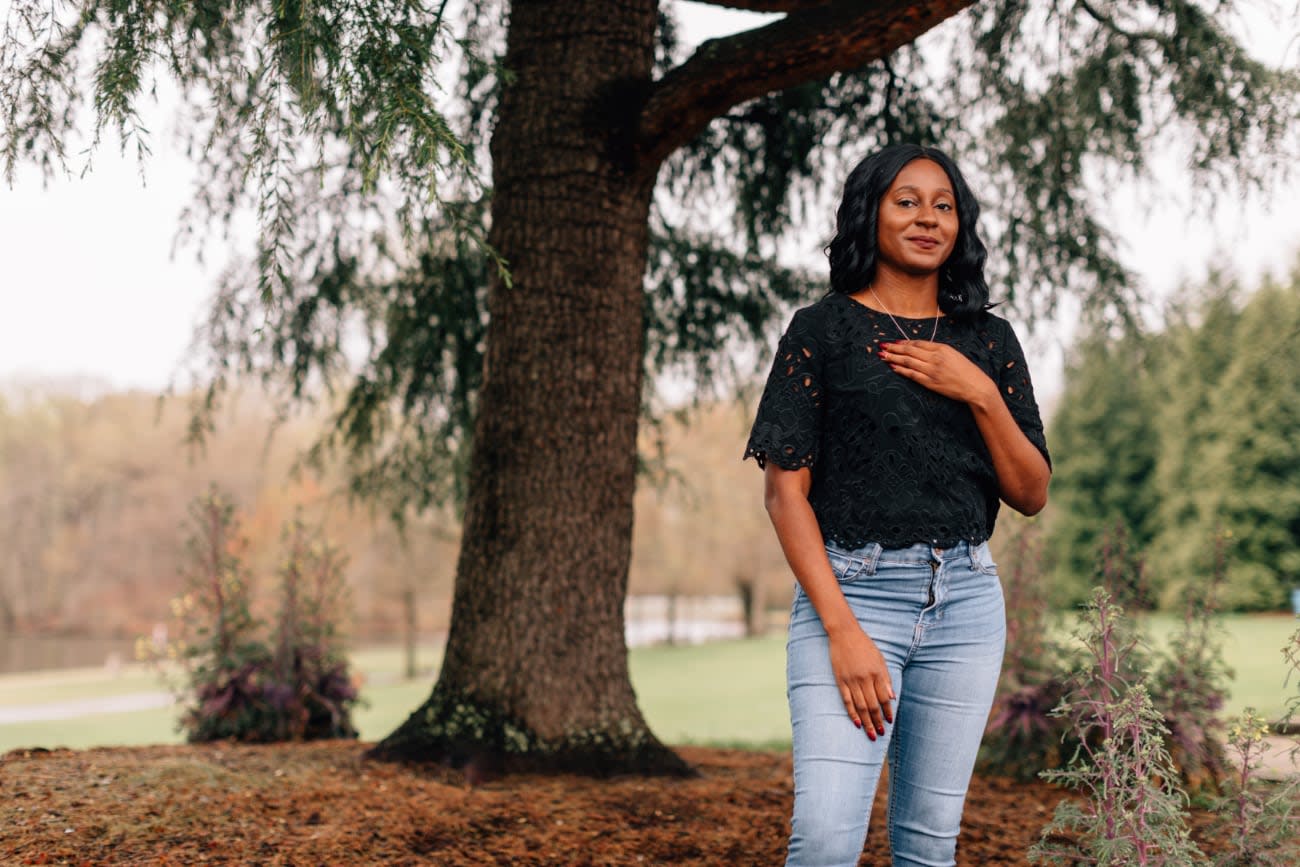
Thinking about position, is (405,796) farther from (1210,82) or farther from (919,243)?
(1210,82)

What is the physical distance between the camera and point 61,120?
3590 millimetres

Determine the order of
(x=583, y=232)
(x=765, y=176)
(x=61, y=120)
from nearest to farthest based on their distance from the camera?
(x=61, y=120) < (x=583, y=232) < (x=765, y=176)

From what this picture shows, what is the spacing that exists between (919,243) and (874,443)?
0.43 meters

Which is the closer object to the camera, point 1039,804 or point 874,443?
point 874,443

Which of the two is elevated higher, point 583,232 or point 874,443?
point 583,232

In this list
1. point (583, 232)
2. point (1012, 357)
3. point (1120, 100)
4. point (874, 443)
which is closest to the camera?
point (874, 443)

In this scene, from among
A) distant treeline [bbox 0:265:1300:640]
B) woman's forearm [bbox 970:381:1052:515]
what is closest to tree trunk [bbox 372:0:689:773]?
woman's forearm [bbox 970:381:1052:515]

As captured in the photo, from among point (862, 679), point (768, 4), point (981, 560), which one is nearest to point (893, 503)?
point (981, 560)

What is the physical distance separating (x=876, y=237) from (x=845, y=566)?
0.69 metres

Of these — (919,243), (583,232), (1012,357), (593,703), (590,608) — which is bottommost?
(593,703)

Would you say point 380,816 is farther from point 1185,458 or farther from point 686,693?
point 1185,458

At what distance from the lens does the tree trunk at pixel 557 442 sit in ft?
14.8

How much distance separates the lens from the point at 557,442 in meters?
4.57

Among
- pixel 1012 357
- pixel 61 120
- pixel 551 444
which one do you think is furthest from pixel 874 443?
pixel 61 120
